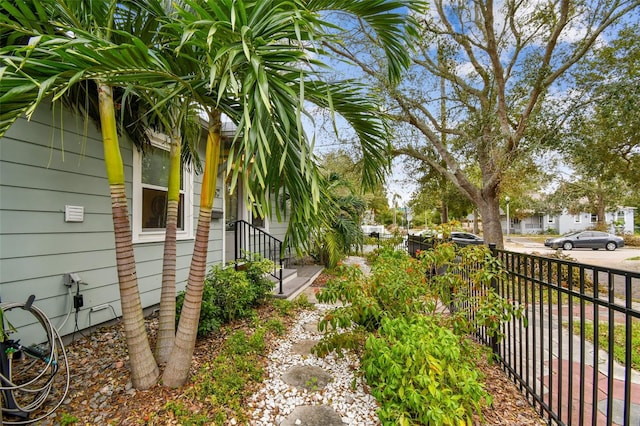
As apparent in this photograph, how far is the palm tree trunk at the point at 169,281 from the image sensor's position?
254 cm

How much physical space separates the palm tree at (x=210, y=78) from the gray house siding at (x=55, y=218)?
2.73 feet

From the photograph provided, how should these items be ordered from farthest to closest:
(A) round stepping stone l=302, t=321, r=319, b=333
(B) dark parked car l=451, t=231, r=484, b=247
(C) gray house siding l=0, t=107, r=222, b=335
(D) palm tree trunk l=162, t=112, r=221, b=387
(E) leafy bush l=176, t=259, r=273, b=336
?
(A) round stepping stone l=302, t=321, r=319, b=333 < (B) dark parked car l=451, t=231, r=484, b=247 < (E) leafy bush l=176, t=259, r=273, b=336 < (C) gray house siding l=0, t=107, r=222, b=335 < (D) palm tree trunk l=162, t=112, r=221, b=387

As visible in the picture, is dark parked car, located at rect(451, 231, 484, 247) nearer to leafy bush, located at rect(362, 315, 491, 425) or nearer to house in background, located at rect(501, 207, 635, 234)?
leafy bush, located at rect(362, 315, 491, 425)

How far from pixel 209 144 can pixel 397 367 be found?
2.13 m

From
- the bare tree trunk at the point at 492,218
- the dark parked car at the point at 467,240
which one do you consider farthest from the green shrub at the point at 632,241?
the bare tree trunk at the point at 492,218

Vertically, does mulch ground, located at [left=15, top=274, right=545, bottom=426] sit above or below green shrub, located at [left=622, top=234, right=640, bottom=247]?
above

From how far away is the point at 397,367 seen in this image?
5.98 ft

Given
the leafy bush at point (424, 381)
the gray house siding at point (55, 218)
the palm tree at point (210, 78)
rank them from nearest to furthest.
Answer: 1. the palm tree at point (210, 78)
2. the leafy bush at point (424, 381)
3. the gray house siding at point (55, 218)

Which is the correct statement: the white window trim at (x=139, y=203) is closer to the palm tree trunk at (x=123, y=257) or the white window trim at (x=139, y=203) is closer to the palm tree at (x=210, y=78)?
the palm tree trunk at (x=123, y=257)

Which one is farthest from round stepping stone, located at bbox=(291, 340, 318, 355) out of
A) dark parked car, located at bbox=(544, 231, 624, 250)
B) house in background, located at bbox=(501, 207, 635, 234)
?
house in background, located at bbox=(501, 207, 635, 234)

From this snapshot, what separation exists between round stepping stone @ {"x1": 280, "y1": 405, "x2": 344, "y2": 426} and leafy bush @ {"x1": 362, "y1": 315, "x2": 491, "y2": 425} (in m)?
0.43

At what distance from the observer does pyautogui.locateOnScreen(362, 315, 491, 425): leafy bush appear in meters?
1.67

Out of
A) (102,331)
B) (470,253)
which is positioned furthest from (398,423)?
(102,331)

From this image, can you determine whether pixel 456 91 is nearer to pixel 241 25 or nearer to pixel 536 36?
pixel 536 36
